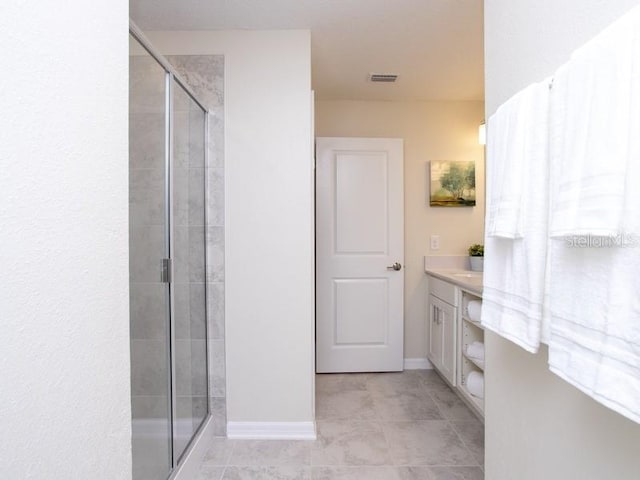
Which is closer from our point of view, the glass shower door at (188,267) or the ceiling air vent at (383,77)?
the glass shower door at (188,267)

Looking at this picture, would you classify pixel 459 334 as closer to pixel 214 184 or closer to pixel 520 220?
pixel 520 220

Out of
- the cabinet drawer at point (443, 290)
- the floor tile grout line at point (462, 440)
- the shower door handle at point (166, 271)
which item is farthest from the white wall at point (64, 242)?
the cabinet drawer at point (443, 290)

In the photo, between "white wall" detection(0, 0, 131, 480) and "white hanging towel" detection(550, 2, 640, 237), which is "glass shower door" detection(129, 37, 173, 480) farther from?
"white hanging towel" detection(550, 2, 640, 237)

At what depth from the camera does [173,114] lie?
1.73 meters

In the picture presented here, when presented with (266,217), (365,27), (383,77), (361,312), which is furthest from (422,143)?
(266,217)

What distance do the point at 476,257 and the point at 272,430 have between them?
213 centimetres

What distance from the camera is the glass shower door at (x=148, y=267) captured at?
141cm

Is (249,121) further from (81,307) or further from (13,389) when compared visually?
(13,389)

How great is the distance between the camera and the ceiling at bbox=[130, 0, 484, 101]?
6.17 ft

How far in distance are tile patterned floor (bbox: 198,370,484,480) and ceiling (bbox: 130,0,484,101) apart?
2464 millimetres

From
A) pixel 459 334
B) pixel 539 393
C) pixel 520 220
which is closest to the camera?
pixel 520 220

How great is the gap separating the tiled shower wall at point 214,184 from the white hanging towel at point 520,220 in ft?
5.06

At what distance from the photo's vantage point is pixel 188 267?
187 centimetres

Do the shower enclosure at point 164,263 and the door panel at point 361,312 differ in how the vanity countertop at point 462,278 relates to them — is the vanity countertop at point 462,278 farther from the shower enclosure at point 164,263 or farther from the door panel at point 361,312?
the shower enclosure at point 164,263
